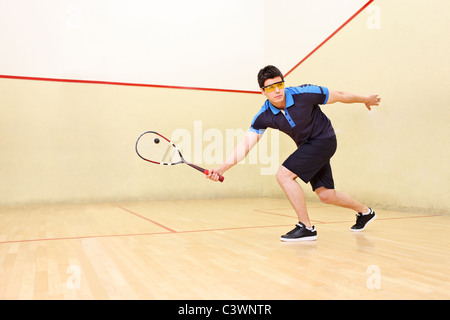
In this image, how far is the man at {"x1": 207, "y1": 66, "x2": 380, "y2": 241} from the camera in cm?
202

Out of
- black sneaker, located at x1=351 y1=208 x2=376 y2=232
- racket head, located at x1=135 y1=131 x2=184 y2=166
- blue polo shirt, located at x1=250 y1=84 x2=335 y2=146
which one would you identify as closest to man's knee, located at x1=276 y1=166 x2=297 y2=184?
blue polo shirt, located at x1=250 y1=84 x2=335 y2=146

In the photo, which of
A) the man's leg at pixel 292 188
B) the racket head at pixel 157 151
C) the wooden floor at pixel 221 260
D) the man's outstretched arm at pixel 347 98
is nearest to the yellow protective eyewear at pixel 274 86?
the man's outstretched arm at pixel 347 98

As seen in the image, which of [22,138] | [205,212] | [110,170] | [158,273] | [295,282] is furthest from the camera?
[110,170]

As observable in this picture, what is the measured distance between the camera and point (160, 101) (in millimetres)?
5152

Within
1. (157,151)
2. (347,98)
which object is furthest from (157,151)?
(347,98)

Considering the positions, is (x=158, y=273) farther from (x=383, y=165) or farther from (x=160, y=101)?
(x=160, y=101)

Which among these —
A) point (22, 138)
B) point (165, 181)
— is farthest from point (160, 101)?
point (22, 138)

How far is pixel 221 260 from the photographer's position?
1.68 metres

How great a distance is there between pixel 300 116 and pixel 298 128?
6cm

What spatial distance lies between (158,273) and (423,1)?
10.1ft

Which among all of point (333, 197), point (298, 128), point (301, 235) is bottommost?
point (301, 235)

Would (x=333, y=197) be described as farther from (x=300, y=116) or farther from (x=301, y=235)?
(x=300, y=116)

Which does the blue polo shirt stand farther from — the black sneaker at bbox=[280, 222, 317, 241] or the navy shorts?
the black sneaker at bbox=[280, 222, 317, 241]

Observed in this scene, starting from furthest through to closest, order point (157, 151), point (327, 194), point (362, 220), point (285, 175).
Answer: point (157, 151) < point (362, 220) < point (327, 194) < point (285, 175)
